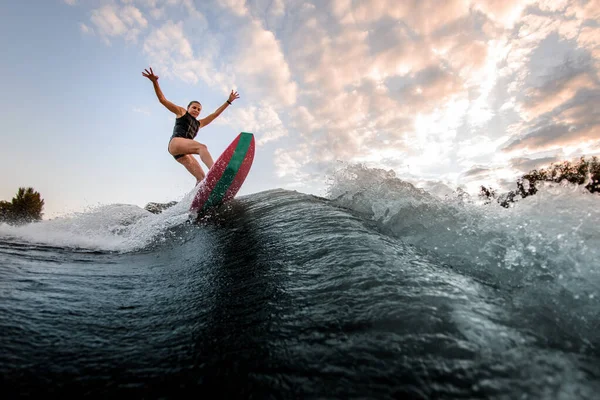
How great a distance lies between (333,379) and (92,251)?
4334 mm

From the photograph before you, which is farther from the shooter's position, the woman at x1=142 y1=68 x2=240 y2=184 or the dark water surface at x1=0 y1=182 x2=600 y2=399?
the woman at x1=142 y1=68 x2=240 y2=184

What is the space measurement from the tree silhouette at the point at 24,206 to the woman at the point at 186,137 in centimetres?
3722

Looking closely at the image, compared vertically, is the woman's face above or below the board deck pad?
above

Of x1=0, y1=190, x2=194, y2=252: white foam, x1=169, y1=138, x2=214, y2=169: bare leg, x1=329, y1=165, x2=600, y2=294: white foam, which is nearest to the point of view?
x1=329, y1=165, x2=600, y2=294: white foam

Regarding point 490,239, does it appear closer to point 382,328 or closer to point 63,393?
point 382,328

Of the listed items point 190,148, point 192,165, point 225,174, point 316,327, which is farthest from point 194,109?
point 316,327

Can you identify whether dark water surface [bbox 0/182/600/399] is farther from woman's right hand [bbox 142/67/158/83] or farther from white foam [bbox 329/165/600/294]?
woman's right hand [bbox 142/67/158/83]

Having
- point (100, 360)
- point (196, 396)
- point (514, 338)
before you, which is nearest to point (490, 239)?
point (514, 338)

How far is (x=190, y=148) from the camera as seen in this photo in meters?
6.80

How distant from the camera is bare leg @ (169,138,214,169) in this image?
675 cm

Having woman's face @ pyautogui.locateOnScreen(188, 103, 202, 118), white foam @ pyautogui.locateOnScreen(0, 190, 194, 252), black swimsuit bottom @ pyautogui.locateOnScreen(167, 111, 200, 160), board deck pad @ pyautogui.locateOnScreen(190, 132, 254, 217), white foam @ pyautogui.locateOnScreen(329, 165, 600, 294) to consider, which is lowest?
white foam @ pyautogui.locateOnScreen(329, 165, 600, 294)

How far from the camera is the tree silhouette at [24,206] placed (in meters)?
32.3

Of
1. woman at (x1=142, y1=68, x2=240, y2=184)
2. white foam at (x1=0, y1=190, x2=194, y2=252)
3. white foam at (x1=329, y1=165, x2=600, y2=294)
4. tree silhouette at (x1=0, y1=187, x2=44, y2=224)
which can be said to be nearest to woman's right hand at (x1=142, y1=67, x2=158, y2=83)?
woman at (x1=142, y1=68, x2=240, y2=184)

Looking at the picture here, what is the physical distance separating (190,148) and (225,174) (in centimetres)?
123
